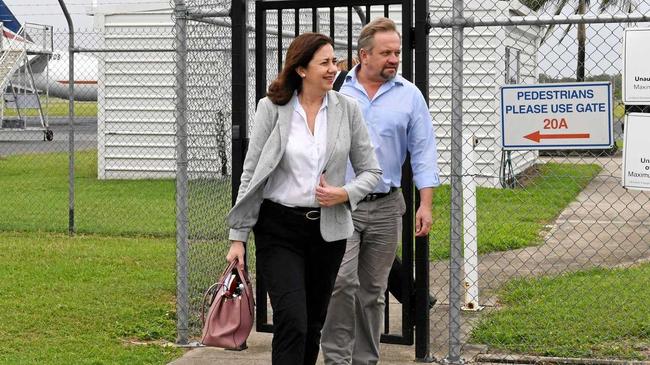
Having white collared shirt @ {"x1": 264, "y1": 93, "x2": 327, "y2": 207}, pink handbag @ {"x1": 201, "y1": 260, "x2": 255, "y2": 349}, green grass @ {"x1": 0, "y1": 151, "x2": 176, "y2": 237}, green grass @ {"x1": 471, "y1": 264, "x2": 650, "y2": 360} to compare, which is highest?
white collared shirt @ {"x1": 264, "y1": 93, "x2": 327, "y2": 207}

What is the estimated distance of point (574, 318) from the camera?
784cm

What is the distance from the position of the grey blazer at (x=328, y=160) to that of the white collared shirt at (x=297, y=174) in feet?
0.13

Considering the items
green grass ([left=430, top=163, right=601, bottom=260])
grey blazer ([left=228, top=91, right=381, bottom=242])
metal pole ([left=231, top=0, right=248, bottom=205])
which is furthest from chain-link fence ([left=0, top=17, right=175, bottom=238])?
grey blazer ([left=228, top=91, right=381, bottom=242])

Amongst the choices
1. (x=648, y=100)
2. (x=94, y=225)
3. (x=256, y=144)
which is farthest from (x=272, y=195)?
(x=94, y=225)

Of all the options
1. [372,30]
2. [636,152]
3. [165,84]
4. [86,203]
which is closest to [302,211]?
[372,30]

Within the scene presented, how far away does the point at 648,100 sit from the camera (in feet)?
20.6

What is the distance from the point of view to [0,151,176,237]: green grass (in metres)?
13.2

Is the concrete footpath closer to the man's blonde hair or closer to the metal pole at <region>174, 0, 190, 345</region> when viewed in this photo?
the metal pole at <region>174, 0, 190, 345</region>

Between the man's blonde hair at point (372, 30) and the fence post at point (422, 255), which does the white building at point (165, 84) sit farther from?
the man's blonde hair at point (372, 30)

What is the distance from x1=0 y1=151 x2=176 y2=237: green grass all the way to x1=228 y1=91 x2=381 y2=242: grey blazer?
287 inches

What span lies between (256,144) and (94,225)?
27.3ft

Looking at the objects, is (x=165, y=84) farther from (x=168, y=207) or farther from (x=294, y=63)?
(x=294, y=63)

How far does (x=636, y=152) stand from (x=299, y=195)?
214 centimetres

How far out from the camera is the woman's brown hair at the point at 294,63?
527 cm
